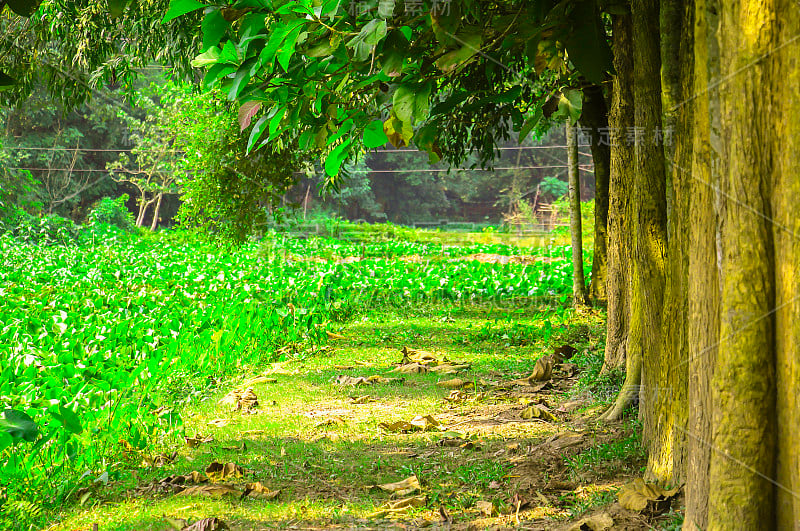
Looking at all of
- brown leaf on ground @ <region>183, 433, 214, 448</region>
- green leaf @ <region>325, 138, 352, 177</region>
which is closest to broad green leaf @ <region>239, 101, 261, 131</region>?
green leaf @ <region>325, 138, 352, 177</region>

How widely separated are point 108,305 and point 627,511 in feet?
22.6

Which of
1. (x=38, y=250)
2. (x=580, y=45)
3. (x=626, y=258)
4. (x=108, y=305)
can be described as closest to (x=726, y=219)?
(x=580, y=45)

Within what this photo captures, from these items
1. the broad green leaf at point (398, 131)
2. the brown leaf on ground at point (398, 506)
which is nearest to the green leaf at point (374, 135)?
the broad green leaf at point (398, 131)

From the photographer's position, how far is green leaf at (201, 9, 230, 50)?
190 centimetres

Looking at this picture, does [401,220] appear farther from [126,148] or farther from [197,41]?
[197,41]

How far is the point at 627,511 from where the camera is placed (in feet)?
9.11

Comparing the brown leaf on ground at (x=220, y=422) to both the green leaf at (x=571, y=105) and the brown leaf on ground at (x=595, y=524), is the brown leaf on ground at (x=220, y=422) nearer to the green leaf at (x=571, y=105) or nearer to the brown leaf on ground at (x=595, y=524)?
the brown leaf on ground at (x=595, y=524)

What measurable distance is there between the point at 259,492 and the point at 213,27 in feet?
7.53

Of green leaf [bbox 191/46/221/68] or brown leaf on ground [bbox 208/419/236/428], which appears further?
brown leaf on ground [bbox 208/419/236/428]

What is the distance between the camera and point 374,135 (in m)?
2.35

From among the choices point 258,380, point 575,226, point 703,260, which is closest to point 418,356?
point 258,380

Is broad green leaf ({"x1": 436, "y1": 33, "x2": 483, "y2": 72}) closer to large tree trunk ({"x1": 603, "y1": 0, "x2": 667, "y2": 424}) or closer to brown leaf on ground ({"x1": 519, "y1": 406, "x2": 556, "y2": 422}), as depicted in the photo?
large tree trunk ({"x1": 603, "y1": 0, "x2": 667, "y2": 424})

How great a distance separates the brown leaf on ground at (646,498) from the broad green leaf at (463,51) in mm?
1762

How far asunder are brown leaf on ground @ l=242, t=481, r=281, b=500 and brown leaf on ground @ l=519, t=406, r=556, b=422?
1.85 m
